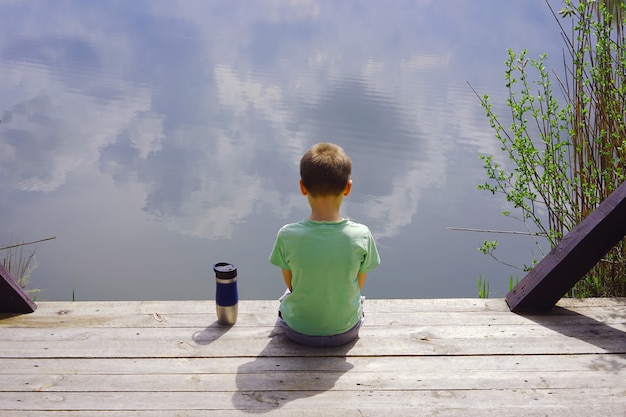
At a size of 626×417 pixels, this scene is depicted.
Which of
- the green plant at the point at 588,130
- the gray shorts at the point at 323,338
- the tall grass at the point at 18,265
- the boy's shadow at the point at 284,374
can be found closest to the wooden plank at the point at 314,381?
the boy's shadow at the point at 284,374

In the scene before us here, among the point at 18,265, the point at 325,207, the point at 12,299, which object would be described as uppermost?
the point at 325,207

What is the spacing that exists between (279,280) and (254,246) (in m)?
0.71

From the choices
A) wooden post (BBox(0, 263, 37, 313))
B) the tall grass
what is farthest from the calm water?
wooden post (BBox(0, 263, 37, 313))

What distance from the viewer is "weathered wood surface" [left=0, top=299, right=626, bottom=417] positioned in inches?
86.3

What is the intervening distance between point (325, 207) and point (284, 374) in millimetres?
576

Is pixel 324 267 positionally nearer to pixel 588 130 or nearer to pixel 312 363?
pixel 312 363

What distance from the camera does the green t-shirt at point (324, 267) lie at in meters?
2.43

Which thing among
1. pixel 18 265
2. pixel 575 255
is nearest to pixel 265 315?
pixel 575 255

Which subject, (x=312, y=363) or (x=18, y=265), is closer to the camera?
(x=312, y=363)

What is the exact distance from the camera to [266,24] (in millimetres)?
22250

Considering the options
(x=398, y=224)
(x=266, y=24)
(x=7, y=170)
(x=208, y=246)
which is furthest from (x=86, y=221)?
(x=266, y=24)

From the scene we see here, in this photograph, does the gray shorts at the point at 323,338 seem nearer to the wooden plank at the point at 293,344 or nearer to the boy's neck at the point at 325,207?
the wooden plank at the point at 293,344

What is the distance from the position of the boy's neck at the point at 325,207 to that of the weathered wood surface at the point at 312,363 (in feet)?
1.55

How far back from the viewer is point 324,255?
242 cm
